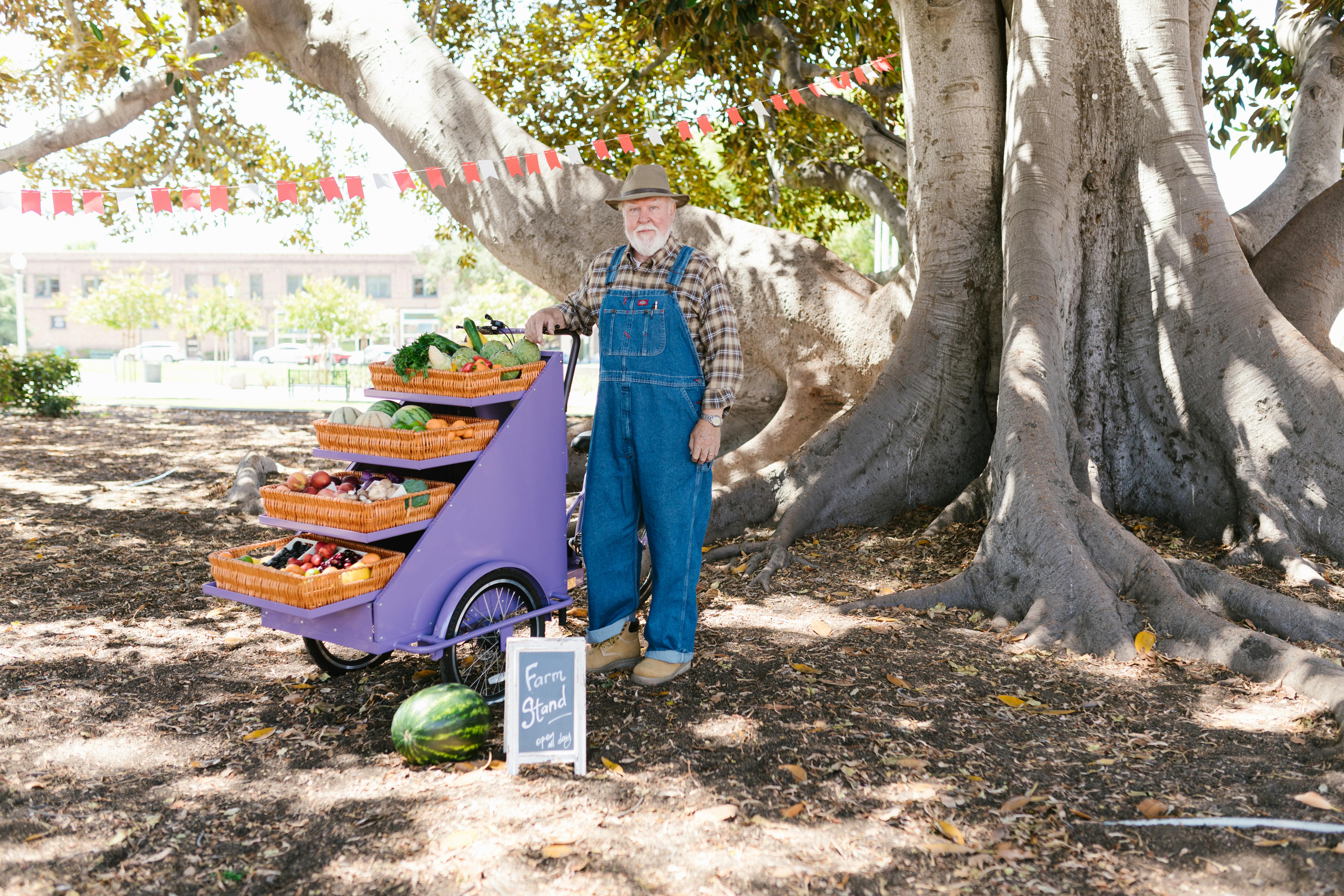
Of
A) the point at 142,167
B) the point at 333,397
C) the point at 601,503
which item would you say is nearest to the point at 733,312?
the point at 601,503

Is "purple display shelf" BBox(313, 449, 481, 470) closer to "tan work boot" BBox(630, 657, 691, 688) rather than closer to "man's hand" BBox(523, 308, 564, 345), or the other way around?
"man's hand" BBox(523, 308, 564, 345)

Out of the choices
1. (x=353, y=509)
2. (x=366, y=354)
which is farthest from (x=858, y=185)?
(x=366, y=354)

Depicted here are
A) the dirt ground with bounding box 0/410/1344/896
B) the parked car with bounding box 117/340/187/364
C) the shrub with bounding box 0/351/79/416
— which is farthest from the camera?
the parked car with bounding box 117/340/187/364

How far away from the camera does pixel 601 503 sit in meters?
4.09

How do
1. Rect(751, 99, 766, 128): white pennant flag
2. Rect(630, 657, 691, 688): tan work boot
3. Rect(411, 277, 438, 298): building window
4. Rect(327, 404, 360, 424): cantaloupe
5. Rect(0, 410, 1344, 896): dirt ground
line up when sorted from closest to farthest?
1. Rect(0, 410, 1344, 896): dirt ground
2. Rect(327, 404, 360, 424): cantaloupe
3. Rect(630, 657, 691, 688): tan work boot
4. Rect(751, 99, 766, 128): white pennant flag
5. Rect(411, 277, 438, 298): building window

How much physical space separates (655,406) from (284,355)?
58.7 m

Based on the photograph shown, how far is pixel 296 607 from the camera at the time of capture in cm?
338

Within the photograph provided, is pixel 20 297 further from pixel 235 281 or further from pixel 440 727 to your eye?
pixel 235 281

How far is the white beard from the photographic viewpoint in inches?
154

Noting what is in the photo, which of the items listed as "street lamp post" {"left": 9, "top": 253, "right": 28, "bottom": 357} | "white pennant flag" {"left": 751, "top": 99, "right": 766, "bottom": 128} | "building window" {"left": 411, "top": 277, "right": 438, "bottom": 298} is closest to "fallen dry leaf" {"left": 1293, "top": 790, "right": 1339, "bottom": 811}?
"white pennant flag" {"left": 751, "top": 99, "right": 766, "bottom": 128}

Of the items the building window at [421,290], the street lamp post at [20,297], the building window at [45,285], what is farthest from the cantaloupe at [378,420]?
the building window at [45,285]

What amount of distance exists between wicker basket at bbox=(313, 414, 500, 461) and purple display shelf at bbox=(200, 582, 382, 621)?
1.70 ft

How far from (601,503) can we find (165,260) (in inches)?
2568

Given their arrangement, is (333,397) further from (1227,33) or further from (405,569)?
(405,569)
